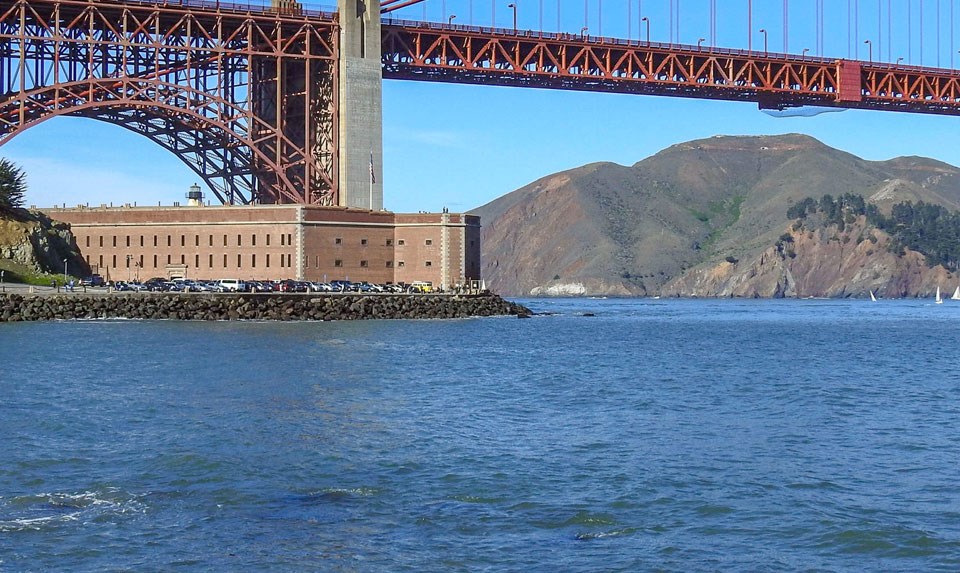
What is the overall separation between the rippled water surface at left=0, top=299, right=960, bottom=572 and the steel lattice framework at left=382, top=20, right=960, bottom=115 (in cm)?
4965

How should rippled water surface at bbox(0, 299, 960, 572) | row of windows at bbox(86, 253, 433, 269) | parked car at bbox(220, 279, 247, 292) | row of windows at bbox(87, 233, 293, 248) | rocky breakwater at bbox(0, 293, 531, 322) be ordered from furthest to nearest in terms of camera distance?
row of windows at bbox(86, 253, 433, 269) < row of windows at bbox(87, 233, 293, 248) < parked car at bbox(220, 279, 247, 292) < rocky breakwater at bbox(0, 293, 531, 322) < rippled water surface at bbox(0, 299, 960, 572)

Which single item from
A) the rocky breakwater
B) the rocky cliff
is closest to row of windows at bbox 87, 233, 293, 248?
the rocky cliff

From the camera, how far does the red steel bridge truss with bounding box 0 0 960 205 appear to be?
94750 millimetres

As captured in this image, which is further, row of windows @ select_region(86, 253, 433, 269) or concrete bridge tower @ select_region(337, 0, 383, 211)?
concrete bridge tower @ select_region(337, 0, 383, 211)

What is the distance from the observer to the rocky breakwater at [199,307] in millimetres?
83438

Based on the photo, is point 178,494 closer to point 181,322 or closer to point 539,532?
point 539,532

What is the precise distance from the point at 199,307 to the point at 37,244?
16.8 m

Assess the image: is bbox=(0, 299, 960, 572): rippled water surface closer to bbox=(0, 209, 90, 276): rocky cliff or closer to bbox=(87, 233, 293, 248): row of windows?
bbox=(87, 233, 293, 248): row of windows

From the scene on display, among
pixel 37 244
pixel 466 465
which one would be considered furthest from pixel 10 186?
pixel 466 465

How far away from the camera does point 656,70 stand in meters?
111

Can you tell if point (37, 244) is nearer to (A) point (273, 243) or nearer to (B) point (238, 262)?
(B) point (238, 262)

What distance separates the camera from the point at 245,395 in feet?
138

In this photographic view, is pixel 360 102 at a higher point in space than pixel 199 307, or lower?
higher

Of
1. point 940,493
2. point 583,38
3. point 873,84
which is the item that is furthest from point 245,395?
point 873,84
